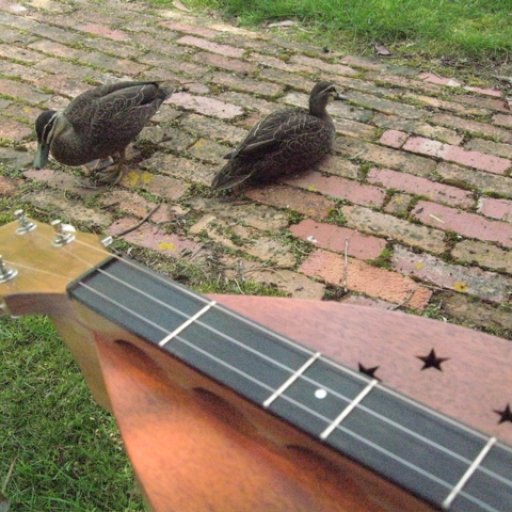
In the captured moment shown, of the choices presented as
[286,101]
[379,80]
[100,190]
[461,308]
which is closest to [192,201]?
[100,190]

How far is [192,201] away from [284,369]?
2180 millimetres

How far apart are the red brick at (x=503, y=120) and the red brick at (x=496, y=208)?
80 cm

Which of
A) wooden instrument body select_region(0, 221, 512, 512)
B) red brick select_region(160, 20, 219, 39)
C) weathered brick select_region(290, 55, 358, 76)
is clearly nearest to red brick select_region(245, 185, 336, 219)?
weathered brick select_region(290, 55, 358, 76)

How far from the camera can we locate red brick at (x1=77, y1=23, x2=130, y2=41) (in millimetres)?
5090

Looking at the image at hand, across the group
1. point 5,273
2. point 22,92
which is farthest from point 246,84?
point 5,273

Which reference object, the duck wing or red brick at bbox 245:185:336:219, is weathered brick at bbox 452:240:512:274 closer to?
red brick at bbox 245:185:336:219

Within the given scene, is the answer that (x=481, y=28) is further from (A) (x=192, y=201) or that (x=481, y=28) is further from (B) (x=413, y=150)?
(A) (x=192, y=201)

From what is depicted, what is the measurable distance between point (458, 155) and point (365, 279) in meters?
1.18

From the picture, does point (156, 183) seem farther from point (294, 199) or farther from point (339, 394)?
point (339, 394)

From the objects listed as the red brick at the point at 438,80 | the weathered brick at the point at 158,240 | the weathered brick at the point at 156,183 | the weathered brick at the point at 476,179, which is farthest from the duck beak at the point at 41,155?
the red brick at the point at 438,80

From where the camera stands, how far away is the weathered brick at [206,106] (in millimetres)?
4215

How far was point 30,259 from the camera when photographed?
1823 mm

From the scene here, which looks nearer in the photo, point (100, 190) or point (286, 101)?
point (100, 190)

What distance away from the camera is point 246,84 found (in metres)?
4.51
